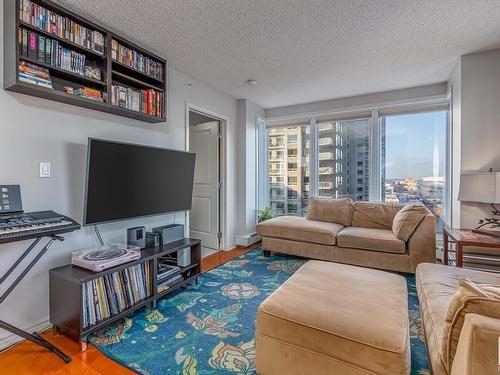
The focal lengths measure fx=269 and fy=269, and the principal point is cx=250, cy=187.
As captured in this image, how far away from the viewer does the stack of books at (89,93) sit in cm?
213

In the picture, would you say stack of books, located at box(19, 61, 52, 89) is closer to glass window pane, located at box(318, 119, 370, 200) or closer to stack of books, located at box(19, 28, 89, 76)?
stack of books, located at box(19, 28, 89, 76)

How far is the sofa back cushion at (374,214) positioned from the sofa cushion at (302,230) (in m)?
0.30

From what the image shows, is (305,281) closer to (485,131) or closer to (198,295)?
A: (198,295)

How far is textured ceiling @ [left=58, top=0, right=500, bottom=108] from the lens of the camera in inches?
80.7

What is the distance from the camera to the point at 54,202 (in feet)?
6.99

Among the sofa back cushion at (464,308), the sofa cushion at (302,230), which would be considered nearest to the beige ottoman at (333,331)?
the sofa back cushion at (464,308)

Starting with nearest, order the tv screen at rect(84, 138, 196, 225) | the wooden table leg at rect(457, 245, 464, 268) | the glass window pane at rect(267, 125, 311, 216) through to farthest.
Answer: the tv screen at rect(84, 138, 196, 225) → the wooden table leg at rect(457, 245, 464, 268) → the glass window pane at rect(267, 125, 311, 216)

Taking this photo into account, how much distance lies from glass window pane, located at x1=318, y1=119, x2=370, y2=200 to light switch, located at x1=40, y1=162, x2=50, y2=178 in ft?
12.5

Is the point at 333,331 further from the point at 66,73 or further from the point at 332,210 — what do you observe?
the point at 332,210

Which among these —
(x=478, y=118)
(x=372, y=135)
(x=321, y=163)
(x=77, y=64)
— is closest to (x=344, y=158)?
(x=321, y=163)

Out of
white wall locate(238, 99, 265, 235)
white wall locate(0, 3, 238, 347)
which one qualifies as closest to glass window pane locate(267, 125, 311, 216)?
white wall locate(238, 99, 265, 235)

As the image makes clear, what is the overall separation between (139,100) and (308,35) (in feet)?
5.55

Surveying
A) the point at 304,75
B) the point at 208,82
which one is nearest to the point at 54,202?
the point at 208,82

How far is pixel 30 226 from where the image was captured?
1649 millimetres
